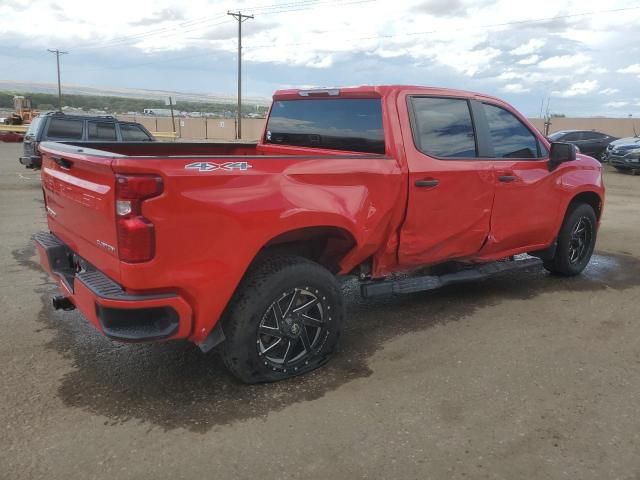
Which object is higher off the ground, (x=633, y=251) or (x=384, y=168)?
(x=384, y=168)

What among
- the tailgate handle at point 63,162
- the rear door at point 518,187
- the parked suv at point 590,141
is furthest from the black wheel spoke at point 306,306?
the parked suv at point 590,141

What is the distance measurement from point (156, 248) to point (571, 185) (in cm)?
430

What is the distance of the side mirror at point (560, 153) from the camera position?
515cm

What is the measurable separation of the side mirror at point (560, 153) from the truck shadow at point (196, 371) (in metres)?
1.30

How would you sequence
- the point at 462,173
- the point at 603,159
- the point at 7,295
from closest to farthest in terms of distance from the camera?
the point at 462,173 < the point at 7,295 < the point at 603,159

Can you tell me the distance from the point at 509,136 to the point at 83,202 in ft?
11.8

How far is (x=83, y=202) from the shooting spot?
10.5ft

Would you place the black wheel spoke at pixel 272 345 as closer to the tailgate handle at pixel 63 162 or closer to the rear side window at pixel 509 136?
the tailgate handle at pixel 63 162

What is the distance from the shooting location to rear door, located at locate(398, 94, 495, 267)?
412cm

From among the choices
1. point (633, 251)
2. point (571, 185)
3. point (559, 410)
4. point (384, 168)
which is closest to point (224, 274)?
point (384, 168)

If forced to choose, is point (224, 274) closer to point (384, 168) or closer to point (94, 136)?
point (384, 168)

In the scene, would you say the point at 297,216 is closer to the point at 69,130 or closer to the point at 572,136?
the point at 69,130

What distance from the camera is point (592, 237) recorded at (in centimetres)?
604

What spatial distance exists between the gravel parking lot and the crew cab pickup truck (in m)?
0.37
